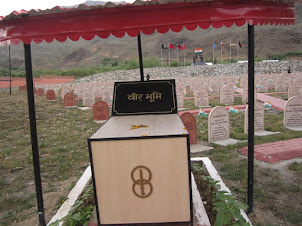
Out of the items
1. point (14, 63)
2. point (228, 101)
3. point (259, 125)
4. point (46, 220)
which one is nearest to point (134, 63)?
point (228, 101)

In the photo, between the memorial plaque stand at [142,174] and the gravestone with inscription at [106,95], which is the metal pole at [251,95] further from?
the gravestone with inscription at [106,95]

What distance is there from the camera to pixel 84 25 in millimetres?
2455

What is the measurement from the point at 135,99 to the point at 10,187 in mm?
2458

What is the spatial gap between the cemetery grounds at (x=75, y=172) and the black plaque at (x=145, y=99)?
145 centimetres

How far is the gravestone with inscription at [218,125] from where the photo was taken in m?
5.88

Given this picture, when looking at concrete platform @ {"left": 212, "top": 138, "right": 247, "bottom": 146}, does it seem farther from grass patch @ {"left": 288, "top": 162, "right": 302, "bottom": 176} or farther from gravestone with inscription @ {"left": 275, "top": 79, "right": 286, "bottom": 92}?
gravestone with inscription @ {"left": 275, "top": 79, "right": 286, "bottom": 92}

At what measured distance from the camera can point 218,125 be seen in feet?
19.8

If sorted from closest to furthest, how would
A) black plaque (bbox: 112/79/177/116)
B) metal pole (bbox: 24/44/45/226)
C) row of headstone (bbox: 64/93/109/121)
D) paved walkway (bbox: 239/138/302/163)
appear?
metal pole (bbox: 24/44/45/226) → black plaque (bbox: 112/79/177/116) → paved walkway (bbox: 239/138/302/163) → row of headstone (bbox: 64/93/109/121)

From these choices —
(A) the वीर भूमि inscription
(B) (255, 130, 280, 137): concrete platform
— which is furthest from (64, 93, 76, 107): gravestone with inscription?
(A) the वीर भूमि inscription

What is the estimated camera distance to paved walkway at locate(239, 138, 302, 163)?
4832 mm

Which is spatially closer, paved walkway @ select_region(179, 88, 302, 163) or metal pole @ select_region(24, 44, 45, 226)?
metal pole @ select_region(24, 44, 45, 226)

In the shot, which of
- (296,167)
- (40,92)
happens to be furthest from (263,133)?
(40,92)

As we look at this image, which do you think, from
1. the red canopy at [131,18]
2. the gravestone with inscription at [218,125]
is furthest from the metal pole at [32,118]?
the gravestone with inscription at [218,125]

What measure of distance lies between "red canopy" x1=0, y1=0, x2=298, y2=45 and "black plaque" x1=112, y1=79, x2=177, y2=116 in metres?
1.41
